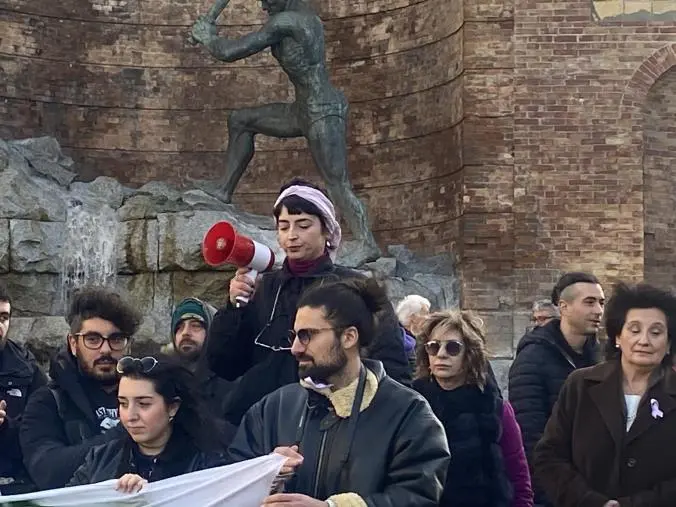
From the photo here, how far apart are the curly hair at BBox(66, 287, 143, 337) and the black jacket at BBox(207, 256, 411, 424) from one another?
1.31 feet

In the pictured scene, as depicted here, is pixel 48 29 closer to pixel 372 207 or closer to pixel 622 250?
pixel 372 207

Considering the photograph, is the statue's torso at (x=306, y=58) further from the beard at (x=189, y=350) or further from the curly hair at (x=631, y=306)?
the curly hair at (x=631, y=306)

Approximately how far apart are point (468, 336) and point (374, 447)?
1535 millimetres

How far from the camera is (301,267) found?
529 centimetres

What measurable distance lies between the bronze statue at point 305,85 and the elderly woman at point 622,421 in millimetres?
8639

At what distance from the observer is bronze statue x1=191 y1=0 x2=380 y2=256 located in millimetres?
13453

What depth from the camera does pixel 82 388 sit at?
555 cm

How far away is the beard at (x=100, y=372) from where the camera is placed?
5.51 m

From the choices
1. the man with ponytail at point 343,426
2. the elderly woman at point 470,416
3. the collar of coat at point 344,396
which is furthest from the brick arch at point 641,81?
the collar of coat at point 344,396

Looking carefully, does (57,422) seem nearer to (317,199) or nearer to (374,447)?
(317,199)

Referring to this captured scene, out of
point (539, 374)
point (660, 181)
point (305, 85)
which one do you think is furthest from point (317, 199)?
point (660, 181)

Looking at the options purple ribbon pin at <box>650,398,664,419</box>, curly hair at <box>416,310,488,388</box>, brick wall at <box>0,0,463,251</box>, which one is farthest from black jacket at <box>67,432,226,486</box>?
brick wall at <box>0,0,463,251</box>

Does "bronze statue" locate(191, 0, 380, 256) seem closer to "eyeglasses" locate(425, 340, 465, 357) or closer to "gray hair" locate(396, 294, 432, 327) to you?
"gray hair" locate(396, 294, 432, 327)

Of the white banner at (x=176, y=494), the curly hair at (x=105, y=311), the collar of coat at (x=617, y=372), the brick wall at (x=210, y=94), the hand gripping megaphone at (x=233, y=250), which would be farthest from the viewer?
the brick wall at (x=210, y=94)
